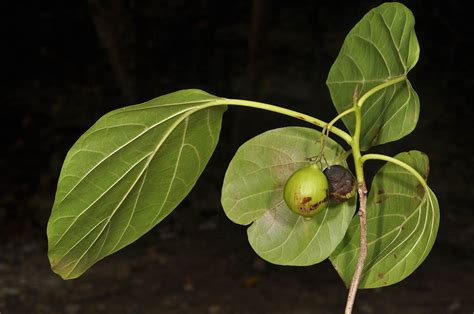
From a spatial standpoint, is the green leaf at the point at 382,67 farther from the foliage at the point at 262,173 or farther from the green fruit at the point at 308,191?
the green fruit at the point at 308,191

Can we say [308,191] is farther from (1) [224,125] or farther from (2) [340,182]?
(1) [224,125]

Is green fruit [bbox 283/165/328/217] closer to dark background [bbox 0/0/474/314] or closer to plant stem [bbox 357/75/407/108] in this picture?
plant stem [bbox 357/75/407/108]

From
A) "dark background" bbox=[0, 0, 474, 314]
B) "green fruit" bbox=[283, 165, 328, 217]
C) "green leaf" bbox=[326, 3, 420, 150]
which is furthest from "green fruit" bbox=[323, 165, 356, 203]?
"dark background" bbox=[0, 0, 474, 314]

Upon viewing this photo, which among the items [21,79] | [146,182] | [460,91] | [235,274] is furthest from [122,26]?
[146,182]

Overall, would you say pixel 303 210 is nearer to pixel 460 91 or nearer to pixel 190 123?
pixel 190 123

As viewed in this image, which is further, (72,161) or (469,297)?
(469,297)
